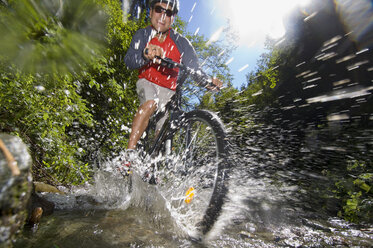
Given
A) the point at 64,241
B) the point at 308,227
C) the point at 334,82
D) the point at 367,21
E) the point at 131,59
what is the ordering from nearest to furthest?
1. the point at 64,241
2. the point at 308,227
3. the point at 131,59
4. the point at 367,21
5. the point at 334,82

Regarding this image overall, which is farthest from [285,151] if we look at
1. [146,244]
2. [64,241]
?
[64,241]

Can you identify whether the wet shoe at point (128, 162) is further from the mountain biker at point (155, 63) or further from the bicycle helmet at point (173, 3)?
the bicycle helmet at point (173, 3)

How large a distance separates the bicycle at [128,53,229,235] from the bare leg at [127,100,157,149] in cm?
17

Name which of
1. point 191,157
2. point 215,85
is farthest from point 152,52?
point 191,157

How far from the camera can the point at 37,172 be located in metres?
3.13

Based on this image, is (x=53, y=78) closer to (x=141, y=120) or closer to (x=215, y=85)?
(x=141, y=120)

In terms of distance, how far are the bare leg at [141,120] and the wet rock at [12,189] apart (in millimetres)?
1827

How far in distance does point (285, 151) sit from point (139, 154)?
3.46 m

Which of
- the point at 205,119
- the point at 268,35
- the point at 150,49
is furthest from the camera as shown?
the point at 268,35

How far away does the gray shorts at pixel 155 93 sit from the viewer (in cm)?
262

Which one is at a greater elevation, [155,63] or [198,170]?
[155,63]

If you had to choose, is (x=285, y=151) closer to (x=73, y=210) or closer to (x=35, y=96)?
(x=73, y=210)

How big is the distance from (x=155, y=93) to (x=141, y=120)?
41 centimetres

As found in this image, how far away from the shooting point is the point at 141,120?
250 cm
